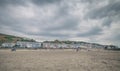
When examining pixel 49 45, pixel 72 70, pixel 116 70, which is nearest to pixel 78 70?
pixel 72 70

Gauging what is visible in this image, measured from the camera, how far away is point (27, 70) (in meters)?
10.5

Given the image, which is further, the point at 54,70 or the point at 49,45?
the point at 49,45

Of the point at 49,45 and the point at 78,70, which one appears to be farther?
the point at 49,45

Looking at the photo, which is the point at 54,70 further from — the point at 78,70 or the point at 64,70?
the point at 78,70

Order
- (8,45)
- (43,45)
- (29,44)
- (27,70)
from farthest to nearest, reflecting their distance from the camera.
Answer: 1. (43,45)
2. (29,44)
3. (8,45)
4. (27,70)

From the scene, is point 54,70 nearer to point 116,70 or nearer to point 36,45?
point 116,70

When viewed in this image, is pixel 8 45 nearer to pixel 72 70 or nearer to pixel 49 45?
pixel 49 45

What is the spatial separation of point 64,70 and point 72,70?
32.7 inches

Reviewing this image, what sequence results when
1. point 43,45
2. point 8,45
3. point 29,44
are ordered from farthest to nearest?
point 43,45 < point 29,44 < point 8,45

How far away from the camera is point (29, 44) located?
10394 cm

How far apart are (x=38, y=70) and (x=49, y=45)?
105 metres

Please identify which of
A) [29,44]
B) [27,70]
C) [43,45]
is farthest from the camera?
[43,45]

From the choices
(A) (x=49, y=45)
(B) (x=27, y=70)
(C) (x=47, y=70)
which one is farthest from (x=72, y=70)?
(A) (x=49, y=45)

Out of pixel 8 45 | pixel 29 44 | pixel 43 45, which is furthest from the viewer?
pixel 43 45
